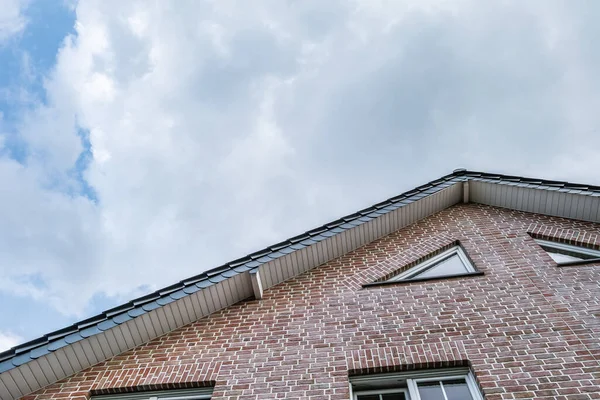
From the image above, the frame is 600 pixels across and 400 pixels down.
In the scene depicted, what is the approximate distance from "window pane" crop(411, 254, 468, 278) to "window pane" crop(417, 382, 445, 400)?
2.63 m

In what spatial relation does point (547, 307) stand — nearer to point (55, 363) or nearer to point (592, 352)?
point (592, 352)

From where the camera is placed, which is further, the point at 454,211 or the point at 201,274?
the point at 454,211

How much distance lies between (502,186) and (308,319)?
19.2 ft

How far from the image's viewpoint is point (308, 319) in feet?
23.3

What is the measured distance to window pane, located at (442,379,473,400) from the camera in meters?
5.49

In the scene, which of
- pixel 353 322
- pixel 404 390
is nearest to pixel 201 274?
pixel 353 322

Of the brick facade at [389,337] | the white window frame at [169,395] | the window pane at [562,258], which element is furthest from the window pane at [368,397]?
the window pane at [562,258]

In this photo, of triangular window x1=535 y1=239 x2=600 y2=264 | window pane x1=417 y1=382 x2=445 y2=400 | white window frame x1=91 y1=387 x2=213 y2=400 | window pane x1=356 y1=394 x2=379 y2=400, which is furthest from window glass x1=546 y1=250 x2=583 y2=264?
white window frame x1=91 y1=387 x2=213 y2=400

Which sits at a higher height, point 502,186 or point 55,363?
point 502,186

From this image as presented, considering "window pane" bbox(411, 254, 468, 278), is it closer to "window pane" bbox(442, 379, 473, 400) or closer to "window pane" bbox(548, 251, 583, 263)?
"window pane" bbox(548, 251, 583, 263)

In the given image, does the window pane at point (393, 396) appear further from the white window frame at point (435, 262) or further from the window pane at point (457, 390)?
the white window frame at point (435, 262)

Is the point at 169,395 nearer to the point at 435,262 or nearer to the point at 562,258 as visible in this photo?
the point at 435,262

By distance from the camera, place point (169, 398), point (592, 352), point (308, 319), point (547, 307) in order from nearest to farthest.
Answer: point (592, 352)
point (169, 398)
point (547, 307)
point (308, 319)

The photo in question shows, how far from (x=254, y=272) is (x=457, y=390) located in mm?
3607
